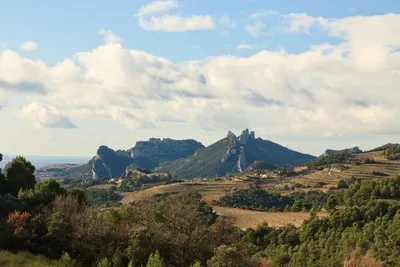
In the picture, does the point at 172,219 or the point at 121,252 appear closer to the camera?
the point at 121,252

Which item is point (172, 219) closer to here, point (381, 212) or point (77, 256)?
point (77, 256)

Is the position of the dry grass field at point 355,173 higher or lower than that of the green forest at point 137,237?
higher

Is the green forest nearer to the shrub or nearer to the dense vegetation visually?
the shrub

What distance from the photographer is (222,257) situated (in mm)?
40250

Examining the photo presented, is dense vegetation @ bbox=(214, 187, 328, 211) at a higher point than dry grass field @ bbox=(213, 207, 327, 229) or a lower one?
higher

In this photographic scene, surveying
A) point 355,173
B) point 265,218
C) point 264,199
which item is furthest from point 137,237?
point 355,173

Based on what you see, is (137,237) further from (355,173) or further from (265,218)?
(355,173)

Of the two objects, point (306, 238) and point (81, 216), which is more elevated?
point (81, 216)

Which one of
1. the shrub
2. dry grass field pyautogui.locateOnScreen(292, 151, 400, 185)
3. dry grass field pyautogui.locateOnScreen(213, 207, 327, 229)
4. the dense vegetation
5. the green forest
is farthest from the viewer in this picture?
dry grass field pyautogui.locateOnScreen(292, 151, 400, 185)

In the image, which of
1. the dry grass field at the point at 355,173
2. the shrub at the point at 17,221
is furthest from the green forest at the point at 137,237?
the dry grass field at the point at 355,173

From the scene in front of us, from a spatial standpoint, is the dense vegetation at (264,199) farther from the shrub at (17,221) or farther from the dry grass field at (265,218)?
the shrub at (17,221)

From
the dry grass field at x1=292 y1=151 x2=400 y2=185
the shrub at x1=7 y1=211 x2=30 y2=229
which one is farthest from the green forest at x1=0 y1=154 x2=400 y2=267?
the dry grass field at x1=292 y1=151 x2=400 y2=185

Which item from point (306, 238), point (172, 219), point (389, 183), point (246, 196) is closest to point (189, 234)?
point (172, 219)

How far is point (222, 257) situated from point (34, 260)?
18.3 m
